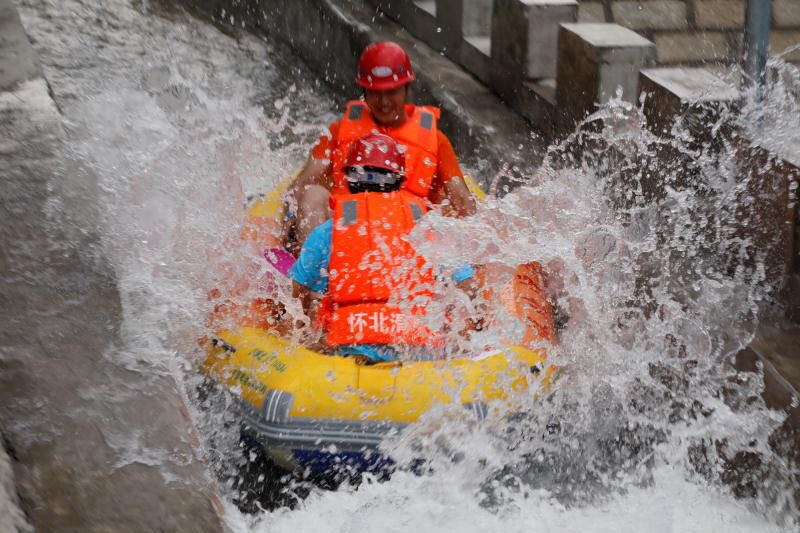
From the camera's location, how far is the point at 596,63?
5320mm

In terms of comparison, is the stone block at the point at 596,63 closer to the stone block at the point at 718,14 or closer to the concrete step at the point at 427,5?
the stone block at the point at 718,14

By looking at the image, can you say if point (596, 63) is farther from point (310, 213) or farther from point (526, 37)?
point (310, 213)

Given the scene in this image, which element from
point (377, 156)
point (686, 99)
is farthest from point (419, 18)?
point (377, 156)

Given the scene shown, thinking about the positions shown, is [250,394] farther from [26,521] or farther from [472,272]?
[26,521]

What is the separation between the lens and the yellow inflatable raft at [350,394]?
141 inches

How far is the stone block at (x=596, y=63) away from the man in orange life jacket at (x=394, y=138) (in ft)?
3.22

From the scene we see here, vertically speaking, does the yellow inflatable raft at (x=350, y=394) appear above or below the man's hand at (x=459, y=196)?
below

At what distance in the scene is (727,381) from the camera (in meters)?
3.72

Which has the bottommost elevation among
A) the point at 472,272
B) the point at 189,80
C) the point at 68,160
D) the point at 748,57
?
the point at 189,80

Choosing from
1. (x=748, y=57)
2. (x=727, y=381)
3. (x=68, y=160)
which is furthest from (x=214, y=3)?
(x=727, y=381)

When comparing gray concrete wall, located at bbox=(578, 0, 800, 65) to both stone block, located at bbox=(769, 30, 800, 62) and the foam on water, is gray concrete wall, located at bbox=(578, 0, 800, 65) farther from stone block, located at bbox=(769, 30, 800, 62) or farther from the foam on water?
the foam on water

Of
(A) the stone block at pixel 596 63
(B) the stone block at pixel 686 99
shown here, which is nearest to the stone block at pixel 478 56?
Result: (A) the stone block at pixel 596 63

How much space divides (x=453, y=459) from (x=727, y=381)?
1.11m

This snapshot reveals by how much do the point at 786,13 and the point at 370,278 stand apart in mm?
4460
